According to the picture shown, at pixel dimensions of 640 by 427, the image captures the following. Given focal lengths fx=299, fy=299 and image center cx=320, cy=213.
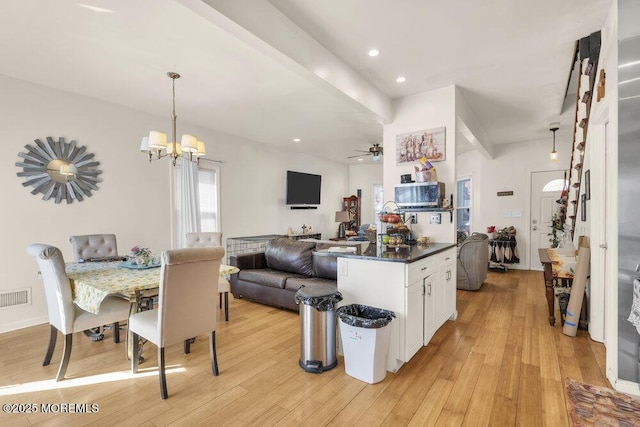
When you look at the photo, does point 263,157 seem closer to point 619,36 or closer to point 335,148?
point 335,148

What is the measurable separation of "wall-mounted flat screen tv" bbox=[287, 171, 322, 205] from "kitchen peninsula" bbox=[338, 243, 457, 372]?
15.3 ft

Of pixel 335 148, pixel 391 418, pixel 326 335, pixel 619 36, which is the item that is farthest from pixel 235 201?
pixel 619 36

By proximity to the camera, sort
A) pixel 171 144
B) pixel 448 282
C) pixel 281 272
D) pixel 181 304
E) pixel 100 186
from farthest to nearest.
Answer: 1. pixel 281 272
2. pixel 100 186
3. pixel 448 282
4. pixel 171 144
5. pixel 181 304

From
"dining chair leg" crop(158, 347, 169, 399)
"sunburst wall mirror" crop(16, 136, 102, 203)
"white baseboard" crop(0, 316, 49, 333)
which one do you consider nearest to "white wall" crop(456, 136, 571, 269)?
"dining chair leg" crop(158, 347, 169, 399)

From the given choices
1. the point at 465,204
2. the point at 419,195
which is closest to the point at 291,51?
the point at 419,195

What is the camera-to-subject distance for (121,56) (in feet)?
9.54

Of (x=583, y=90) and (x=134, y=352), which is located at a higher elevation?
(x=583, y=90)

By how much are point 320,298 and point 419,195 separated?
1.83 m

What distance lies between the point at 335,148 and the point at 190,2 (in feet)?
18.4

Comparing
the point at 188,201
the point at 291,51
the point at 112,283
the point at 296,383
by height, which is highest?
the point at 291,51

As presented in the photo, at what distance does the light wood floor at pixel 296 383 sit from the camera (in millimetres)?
1880

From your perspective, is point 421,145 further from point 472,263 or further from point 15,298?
point 15,298

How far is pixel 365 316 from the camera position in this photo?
99.0 inches

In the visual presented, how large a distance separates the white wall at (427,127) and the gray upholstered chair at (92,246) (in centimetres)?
348
